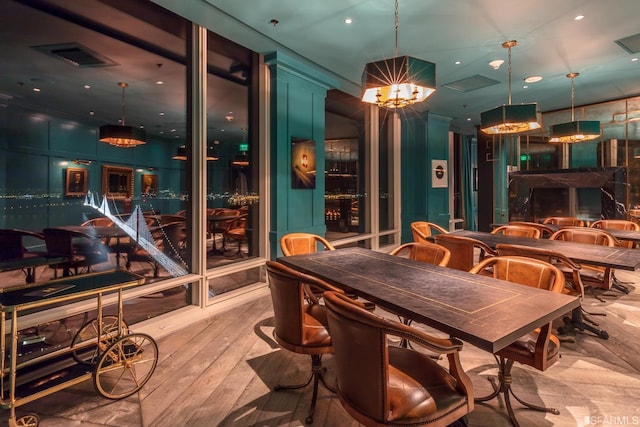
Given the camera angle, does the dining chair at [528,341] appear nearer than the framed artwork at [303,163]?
Yes

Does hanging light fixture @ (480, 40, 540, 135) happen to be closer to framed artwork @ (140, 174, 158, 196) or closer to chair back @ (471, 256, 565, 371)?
chair back @ (471, 256, 565, 371)

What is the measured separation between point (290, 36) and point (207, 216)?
235 centimetres

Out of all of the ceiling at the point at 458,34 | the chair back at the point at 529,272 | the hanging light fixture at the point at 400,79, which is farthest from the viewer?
the ceiling at the point at 458,34

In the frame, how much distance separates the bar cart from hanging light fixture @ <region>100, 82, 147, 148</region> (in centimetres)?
119

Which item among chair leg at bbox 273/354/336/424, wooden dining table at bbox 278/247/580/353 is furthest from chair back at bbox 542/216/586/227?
chair leg at bbox 273/354/336/424

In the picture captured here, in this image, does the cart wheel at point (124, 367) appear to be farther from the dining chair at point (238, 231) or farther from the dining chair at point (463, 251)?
the dining chair at point (463, 251)

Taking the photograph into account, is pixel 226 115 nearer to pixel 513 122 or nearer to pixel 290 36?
pixel 290 36

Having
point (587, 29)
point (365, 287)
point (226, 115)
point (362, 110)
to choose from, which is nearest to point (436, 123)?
point (362, 110)

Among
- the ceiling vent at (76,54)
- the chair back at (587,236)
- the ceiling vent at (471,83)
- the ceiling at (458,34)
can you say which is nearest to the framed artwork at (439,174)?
the ceiling vent at (471,83)

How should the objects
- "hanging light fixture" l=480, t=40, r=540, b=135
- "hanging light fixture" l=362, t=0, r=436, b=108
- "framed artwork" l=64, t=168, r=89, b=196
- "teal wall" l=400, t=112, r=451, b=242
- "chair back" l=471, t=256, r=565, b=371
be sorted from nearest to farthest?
1. "chair back" l=471, t=256, r=565, b=371
2. "hanging light fixture" l=362, t=0, r=436, b=108
3. "framed artwork" l=64, t=168, r=89, b=196
4. "hanging light fixture" l=480, t=40, r=540, b=135
5. "teal wall" l=400, t=112, r=451, b=242

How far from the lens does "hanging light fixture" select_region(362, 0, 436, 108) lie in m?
2.62

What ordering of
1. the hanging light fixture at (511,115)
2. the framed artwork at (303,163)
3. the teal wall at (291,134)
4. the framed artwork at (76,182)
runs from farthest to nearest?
1. the framed artwork at (303,163)
2. the teal wall at (291,134)
3. the hanging light fixture at (511,115)
4. the framed artwork at (76,182)

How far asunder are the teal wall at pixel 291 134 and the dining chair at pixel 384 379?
3167mm

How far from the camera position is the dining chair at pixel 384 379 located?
1336 millimetres
